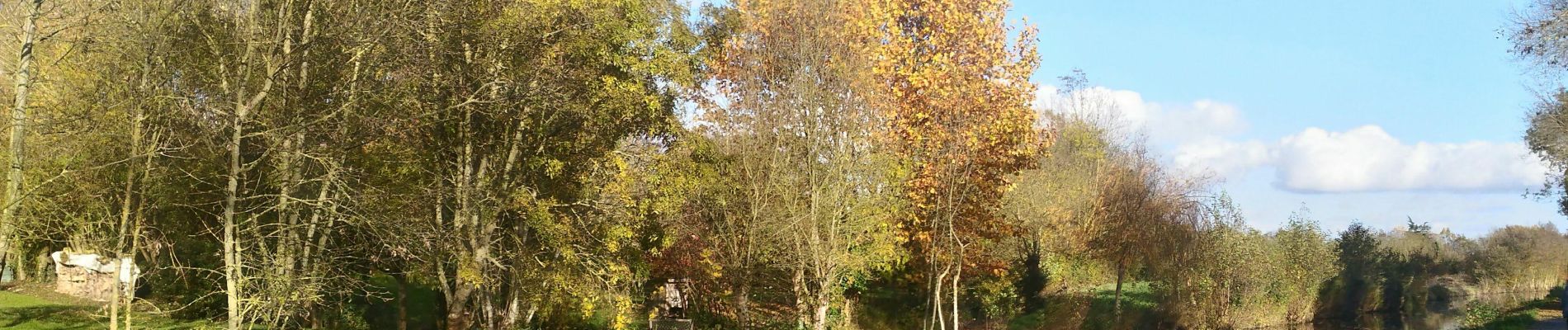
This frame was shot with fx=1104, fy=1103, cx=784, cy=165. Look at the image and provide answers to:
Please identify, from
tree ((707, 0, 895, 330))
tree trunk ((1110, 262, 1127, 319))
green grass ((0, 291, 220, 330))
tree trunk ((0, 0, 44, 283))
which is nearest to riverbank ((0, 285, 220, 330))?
green grass ((0, 291, 220, 330))

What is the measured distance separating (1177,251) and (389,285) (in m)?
23.3

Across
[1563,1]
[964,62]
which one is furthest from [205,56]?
[1563,1]

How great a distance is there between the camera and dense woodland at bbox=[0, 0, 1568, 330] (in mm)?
14992

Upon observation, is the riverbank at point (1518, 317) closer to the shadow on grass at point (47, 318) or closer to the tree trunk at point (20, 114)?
the tree trunk at point (20, 114)

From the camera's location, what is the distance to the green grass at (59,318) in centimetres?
1975

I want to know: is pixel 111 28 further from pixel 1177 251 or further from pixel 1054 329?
pixel 1177 251

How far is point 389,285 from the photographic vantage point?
31422 mm

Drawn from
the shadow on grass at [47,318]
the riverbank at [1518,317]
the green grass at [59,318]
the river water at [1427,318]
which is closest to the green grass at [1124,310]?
the river water at [1427,318]

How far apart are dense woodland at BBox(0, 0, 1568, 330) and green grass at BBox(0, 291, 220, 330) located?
1.49ft

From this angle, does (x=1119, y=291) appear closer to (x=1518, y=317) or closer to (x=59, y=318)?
(x=1518, y=317)

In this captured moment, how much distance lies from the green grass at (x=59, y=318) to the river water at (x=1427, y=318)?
3125cm

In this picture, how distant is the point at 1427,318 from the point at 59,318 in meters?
41.5

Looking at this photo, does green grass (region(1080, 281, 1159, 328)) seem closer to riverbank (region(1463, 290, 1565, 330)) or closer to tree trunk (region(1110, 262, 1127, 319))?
tree trunk (region(1110, 262, 1127, 319))

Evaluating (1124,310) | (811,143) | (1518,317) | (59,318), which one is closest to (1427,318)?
(1518,317)
